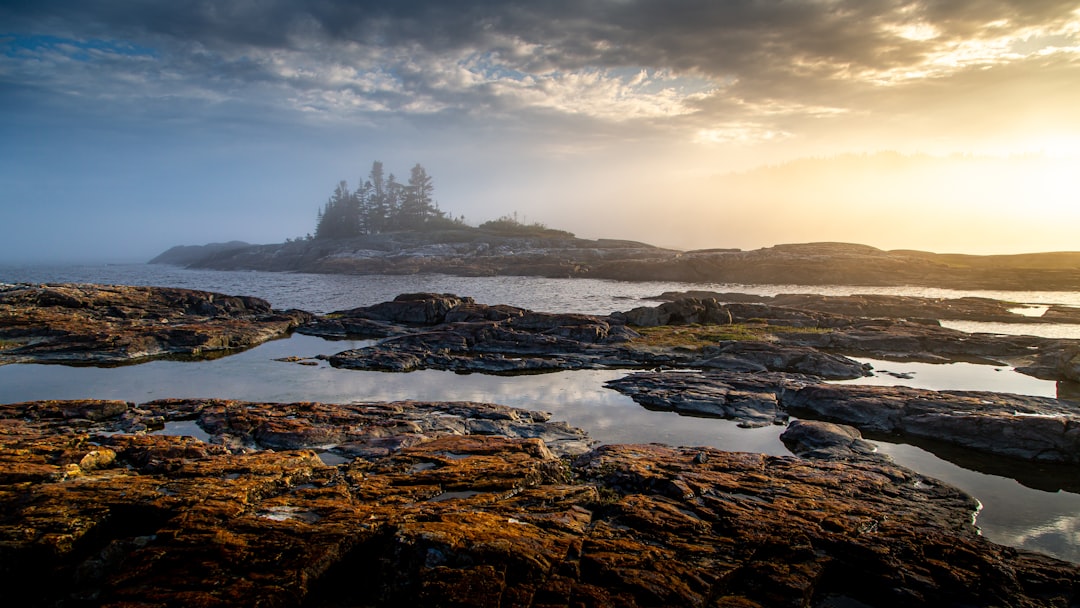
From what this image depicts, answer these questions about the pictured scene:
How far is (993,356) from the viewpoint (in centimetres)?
3216

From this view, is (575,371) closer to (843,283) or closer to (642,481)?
(642,481)

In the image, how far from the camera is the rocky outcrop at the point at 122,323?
30.4 metres

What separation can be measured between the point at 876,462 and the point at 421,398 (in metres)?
16.8

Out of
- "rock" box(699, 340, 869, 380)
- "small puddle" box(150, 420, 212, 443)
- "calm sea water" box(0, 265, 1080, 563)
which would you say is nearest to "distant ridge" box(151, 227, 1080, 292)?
"calm sea water" box(0, 265, 1080, 563)

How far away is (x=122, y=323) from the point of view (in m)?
40.4

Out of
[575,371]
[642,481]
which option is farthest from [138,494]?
[575,371]

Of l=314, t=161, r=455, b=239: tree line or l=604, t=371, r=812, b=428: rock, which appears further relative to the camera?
l=314, t=161, r=455, b=239: tree line

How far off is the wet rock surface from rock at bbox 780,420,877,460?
254 centimetres

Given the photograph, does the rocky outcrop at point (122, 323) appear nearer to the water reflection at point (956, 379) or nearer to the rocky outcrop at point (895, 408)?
the rocky outcrop at point (895, 408)

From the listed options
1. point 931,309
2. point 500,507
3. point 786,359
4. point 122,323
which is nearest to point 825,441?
point 500,507

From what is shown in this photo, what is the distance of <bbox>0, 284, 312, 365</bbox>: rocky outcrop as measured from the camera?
30380 millimetres

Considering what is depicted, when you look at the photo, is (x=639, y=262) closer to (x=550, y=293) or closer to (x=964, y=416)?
(x=550, y=293)

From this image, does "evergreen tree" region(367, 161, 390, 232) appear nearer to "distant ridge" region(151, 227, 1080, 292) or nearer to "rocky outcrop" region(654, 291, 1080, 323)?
"distant ridge" region(151, 227, 1080, 292)

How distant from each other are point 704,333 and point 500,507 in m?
31.2
